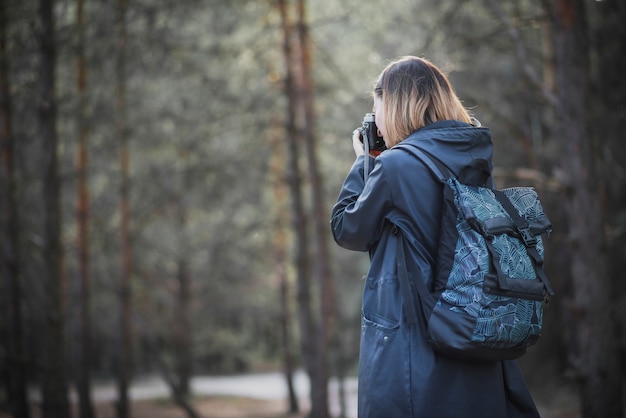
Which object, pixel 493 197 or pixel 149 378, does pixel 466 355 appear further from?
pixel 149 378

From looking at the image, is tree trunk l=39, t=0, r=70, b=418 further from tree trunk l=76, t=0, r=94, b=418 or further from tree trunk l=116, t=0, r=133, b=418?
tree trunk l=116, t=0, r=133, b=418

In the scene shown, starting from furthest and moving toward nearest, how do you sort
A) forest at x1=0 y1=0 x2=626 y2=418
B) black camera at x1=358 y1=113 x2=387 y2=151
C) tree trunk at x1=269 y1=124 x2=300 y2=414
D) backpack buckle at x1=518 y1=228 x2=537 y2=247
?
tree trunk at x1=269 y1=124 x2=300 y2=414, forest at x1=0 y1=0 x2=626 y2=418, black camera at x1=358 y1=113 x2=387 y2=151, backpack buckle at x1=518 y1=228 x2=537 y2=247

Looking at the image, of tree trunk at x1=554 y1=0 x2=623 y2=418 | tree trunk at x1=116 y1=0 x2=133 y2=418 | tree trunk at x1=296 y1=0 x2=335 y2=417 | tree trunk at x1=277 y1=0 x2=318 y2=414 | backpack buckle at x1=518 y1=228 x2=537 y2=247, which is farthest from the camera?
tree trunk at x1=116 y1=0 x2=133 y2=418

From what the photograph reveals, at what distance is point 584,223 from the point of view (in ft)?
20.2

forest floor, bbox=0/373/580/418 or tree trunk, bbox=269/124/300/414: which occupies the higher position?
tree trunk, bbox=269/124/300/414

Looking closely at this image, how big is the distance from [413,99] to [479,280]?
30.7 inches

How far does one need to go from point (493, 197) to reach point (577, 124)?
170 inches

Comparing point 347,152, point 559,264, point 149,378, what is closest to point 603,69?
point 559,264

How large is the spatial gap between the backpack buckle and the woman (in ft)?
1.00

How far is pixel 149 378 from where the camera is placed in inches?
1051

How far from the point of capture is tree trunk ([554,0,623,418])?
6.16 metres

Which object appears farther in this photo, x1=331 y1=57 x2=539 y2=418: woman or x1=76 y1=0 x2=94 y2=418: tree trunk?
x1=76 y1=0 x2=94 y2=418: tree trunk

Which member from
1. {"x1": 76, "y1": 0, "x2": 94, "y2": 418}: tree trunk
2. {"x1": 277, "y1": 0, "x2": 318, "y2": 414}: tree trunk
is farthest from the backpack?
{"x1": 76, "y1": 0, "x2": 94, "y2": 418}: tree trunk

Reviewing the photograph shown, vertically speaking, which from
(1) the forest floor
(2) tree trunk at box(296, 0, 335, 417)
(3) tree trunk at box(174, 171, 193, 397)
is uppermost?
(2) tree trunk at box(296, 0, 335, 417)
